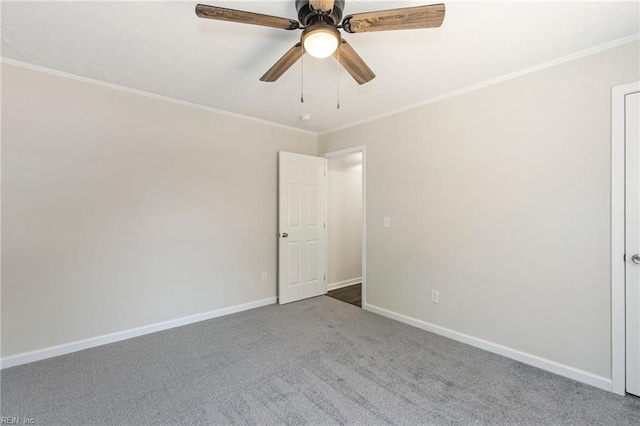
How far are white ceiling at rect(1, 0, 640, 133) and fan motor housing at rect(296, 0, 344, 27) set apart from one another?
138 millimetres

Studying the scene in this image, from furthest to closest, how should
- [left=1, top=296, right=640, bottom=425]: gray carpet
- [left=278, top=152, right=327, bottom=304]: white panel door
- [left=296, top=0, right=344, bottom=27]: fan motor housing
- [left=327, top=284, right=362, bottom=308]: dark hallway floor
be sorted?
[left=327, top=284, right=362, bottom=308]: dark hallway floor, [left=278, top=152, right=327, bottom=304]: white panel door, [left=1, top=296, right=640, bottom=425]: gray carpet, [left=296, top=0, right=344, bottom=27]: fan motor housing

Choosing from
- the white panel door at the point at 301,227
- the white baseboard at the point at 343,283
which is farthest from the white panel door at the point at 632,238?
the white baseboard at the point at 343,283

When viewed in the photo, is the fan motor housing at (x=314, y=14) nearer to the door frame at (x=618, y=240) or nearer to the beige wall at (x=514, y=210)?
the beige wall at (x=514, y=210)

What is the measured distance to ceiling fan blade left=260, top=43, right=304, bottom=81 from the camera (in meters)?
1.69

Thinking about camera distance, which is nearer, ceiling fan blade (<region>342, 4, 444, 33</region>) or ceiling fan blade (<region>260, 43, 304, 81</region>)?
ceiling fan blade (<region>342, 4, 444, 33</region>)

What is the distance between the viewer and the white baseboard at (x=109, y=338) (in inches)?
92.9

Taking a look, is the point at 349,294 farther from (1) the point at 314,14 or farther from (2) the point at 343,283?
(1) the point at 314,14

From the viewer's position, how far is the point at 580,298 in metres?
2.17

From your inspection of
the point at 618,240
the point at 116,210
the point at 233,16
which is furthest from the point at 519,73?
the point at 116,210

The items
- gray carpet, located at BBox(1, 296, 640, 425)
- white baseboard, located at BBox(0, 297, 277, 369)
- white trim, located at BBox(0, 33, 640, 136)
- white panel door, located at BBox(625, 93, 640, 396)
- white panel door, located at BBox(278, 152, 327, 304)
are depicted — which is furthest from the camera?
white panel door, located at BBox(278, 152, 327, 304)

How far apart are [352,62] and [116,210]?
8.41ft

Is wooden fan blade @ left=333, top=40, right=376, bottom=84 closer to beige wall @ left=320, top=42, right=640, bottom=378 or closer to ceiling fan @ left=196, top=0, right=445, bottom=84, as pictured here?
ceiling fan @ left=196, top=0, right=445, bottom=84

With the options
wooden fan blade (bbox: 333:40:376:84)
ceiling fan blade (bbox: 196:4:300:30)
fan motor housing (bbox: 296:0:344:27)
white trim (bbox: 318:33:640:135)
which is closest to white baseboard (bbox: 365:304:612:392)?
white trim (bbox: 318:33:640:135)

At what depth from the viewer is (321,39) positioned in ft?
4.88
